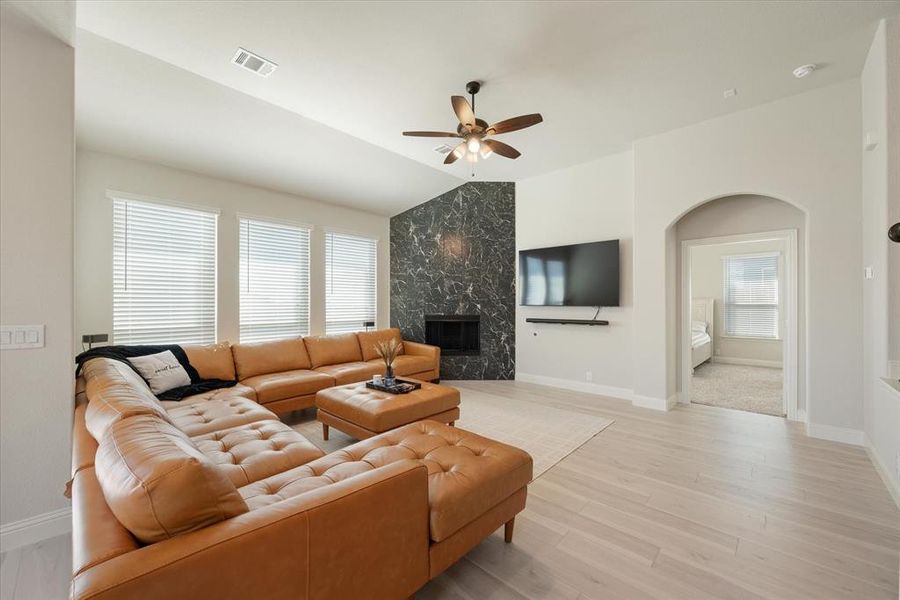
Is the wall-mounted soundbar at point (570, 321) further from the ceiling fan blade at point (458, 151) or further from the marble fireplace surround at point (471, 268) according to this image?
the ceiling fan blade at point (458, 151)

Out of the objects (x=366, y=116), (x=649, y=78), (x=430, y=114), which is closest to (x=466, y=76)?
(x=430, y=114)

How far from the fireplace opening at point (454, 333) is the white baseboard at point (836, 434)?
3.95m

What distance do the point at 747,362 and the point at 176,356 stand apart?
30.4 feet

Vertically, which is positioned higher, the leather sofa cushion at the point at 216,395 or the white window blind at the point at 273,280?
the white window blind at the point at 273,280

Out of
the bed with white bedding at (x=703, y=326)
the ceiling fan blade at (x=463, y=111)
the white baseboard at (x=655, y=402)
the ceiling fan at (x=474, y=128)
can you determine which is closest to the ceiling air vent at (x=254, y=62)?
the ceiling fan at (x=474, y=128)

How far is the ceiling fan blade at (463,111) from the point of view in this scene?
2.72 meters

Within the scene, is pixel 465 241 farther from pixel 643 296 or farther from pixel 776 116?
pixel 776 116

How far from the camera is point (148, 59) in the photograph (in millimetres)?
2832

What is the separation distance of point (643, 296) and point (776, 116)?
213 cm

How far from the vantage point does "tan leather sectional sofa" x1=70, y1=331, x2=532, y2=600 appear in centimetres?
94

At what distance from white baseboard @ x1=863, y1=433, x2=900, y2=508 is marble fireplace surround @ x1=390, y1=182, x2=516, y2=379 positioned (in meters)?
3.81

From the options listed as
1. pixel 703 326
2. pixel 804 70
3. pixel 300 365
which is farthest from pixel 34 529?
pixel 703 326

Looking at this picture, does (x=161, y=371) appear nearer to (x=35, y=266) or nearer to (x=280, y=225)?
(x=35, y=266)

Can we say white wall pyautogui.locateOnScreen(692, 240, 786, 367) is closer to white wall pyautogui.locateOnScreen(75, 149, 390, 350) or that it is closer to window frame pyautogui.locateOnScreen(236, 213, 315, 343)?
white wall pyautogui.locateOnScreen(75, 149, 390, 350)
